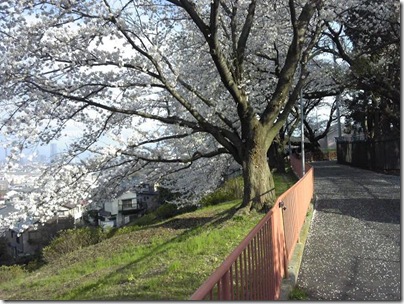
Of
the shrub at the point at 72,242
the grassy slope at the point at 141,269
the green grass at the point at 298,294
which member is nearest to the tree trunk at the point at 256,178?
the grassy slope at the point at 141,269

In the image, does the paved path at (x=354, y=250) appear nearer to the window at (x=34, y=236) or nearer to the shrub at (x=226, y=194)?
the shrub at (x=226, y=194)

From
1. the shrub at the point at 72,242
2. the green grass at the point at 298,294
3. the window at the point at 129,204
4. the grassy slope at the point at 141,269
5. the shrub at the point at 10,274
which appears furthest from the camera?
the window at the point at 129,204

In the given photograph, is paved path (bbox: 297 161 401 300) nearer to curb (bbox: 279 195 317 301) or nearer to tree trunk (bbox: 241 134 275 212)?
curb (bbox: 279 195 317 301)

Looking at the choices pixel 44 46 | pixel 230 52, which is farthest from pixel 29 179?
pixel 230 52

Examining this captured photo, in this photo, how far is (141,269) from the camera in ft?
24.3

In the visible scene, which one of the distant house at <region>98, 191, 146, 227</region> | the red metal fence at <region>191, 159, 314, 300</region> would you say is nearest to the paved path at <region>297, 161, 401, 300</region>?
the red metal fence at <region>191, 159, 314, 300</region>

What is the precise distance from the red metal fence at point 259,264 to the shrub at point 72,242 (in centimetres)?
1015

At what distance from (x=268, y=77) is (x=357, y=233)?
12.3 m

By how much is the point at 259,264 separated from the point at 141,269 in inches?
137

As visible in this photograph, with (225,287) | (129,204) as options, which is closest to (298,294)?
(225,287)

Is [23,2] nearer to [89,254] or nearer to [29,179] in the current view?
[29,179]

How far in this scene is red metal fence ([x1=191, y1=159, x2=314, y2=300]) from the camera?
118 inches

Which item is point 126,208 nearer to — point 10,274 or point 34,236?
point 34,236

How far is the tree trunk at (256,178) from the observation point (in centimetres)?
1113
